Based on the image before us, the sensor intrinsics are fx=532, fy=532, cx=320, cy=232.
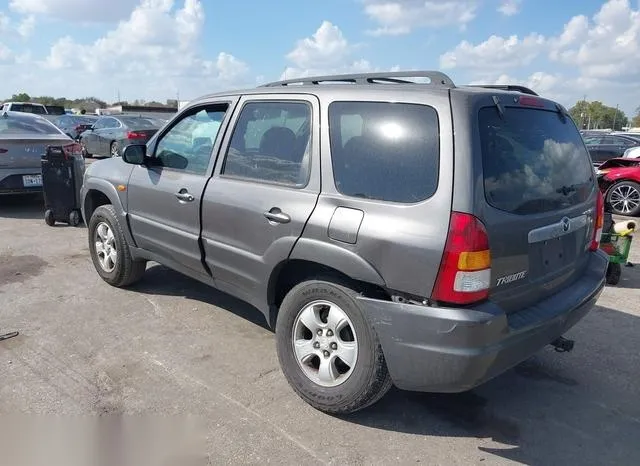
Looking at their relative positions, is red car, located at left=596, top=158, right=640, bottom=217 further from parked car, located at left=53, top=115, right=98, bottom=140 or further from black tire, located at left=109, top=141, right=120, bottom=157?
parked car, located at left=53, top=115, right=98, bottom=140

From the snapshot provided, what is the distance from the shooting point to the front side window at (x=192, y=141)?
3.98m

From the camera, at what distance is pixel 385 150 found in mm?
2828

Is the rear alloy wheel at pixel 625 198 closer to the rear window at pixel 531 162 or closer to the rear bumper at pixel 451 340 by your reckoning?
the rear window at pixel 531 162

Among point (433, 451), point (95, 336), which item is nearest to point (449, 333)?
point (433, 451)

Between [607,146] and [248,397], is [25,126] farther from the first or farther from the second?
[607,146]

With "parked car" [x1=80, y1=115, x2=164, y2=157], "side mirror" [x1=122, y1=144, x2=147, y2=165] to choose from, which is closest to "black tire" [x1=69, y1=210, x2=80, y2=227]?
"side mirror" [x1=122, y1=144, x2=147, y2=165]

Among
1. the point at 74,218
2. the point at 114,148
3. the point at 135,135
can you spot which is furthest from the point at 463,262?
the point at 114,148

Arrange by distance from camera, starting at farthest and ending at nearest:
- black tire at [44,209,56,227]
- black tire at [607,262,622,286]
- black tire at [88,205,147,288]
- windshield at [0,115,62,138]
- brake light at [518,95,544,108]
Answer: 1. windshield at [0,115,62,138]
2. black tire at [44,209,56,227]
3. black tire at [607,262,622,286]
4. black tire at [88,205,147,288]
5. brake light at [518,95,544,108]

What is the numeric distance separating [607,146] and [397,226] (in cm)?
1449

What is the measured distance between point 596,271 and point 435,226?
161cm

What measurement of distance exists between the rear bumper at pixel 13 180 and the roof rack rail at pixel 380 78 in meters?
5.84

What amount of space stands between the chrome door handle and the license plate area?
17.0 ft

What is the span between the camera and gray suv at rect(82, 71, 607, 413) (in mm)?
2576

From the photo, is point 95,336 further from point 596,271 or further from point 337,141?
point 596,271
